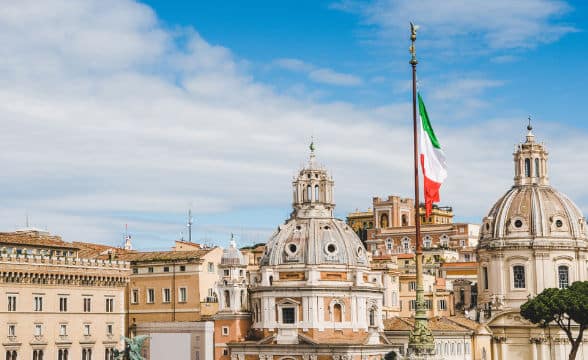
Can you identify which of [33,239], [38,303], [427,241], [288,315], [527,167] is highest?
[527,167]

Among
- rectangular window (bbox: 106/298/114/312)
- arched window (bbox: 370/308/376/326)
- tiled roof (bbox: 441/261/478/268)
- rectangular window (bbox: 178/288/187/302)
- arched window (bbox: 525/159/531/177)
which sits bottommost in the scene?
arched window (bbox: 370/308/376/326)

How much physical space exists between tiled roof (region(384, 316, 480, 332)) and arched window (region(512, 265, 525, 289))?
5.53m

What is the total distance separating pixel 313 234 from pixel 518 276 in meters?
22.6

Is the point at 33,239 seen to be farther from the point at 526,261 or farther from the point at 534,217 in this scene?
the point at 534,217

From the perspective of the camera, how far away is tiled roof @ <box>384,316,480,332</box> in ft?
272

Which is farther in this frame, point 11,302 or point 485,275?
point 485,275

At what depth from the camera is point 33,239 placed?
76.3m

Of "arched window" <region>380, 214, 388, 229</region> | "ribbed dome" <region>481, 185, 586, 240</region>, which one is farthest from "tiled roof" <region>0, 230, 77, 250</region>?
"arched window" <region>380, 214, 388, 229</region>

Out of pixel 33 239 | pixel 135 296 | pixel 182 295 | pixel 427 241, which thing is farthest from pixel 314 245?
pixel 427 241

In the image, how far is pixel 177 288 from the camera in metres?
83.8

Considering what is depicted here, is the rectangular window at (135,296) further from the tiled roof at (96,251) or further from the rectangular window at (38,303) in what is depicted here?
the rectangular window at (38,303)

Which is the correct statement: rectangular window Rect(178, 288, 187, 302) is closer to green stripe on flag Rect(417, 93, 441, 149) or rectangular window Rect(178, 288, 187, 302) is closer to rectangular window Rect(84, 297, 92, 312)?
rectangular window Rect(84, 297, 92, 312)

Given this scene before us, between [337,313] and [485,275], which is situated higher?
[485,275]

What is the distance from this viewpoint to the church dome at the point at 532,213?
91.6 metres
